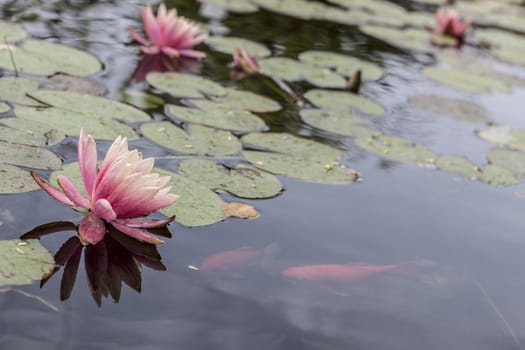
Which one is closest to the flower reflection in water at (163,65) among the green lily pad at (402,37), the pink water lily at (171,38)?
the pink water lily at (171,38)

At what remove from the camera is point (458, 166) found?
2.39 meters

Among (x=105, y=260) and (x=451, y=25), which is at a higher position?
(x=451, y=25)

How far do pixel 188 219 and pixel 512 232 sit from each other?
971 millimetres

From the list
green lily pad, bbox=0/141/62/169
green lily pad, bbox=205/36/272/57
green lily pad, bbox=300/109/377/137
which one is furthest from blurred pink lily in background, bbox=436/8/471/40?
green lily pad, bbox=0/141/62/169

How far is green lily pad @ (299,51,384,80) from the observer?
133 inches

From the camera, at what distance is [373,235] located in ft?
5.99

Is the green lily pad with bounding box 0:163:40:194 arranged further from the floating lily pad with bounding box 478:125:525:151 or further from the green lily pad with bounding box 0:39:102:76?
the floating lily pad with bounding box 478:125:525:151

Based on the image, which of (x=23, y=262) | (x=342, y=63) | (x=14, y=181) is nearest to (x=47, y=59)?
(x=14, y=181)

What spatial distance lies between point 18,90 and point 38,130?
0.36 meters

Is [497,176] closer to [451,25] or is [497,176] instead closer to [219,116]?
[219,116]

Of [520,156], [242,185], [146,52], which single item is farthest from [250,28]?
[242,185]

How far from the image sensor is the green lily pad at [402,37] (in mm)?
4270

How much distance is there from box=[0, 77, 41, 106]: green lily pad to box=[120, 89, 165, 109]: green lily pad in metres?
0.31

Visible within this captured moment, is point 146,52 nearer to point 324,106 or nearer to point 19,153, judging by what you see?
point 324,106
